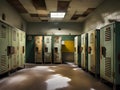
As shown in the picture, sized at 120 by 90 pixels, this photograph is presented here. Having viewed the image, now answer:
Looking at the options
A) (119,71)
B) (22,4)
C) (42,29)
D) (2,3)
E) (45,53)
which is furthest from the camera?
(42,29)

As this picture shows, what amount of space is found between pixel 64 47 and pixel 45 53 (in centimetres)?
138

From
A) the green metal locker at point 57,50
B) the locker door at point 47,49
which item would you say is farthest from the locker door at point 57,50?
the locker door at point 47,49

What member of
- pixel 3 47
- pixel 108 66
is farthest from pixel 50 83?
pixel 3 47

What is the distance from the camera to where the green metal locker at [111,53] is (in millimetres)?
3715

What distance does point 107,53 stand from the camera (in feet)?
13.8

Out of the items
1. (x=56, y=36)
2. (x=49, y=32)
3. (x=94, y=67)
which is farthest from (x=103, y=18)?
(x=49, y=32)

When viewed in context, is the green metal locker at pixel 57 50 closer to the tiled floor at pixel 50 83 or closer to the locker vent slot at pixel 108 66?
the tiled floor at pixel 50 83

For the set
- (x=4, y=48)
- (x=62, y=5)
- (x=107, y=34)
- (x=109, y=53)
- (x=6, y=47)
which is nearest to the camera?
(x=109, y=53)

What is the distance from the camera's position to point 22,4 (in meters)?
6.80

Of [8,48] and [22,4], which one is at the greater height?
[22,4]

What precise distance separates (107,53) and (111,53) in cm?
29

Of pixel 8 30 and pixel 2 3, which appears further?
pixel 2 3

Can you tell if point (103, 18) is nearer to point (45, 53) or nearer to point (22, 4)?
point (22, 4)

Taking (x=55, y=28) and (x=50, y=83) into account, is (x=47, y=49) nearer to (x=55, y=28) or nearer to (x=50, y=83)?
(x=55, y=28)
